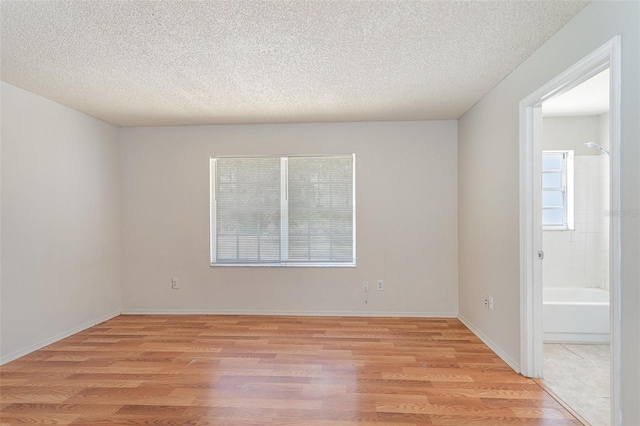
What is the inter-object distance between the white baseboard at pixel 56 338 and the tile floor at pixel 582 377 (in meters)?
4.36

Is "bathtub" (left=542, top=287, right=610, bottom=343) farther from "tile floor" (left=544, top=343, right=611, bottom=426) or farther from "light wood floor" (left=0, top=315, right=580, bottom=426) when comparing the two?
"light wood floor" (left=0, top=315, right=580, bottom=426)

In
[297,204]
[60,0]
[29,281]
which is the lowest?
[29,281]

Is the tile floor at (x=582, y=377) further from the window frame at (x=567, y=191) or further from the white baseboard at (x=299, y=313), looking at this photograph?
the window frame at (x=567, y=191)

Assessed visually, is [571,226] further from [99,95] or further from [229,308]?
[99,95]

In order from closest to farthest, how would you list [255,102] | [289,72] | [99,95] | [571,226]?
[289,72] < [99,95] < [255,102] < [571,226]

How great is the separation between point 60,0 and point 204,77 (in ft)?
3.63

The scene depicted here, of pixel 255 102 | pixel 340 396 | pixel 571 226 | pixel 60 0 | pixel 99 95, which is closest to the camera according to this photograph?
pixel 60 0

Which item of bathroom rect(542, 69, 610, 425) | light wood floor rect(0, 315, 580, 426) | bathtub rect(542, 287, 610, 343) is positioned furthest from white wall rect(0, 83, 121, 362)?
bathroom rect(542, 69, 610, 425)

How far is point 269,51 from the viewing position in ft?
7.81

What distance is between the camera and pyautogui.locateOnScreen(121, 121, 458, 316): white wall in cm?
418

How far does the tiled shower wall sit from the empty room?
0.03 metres

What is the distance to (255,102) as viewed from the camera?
11.4 feet

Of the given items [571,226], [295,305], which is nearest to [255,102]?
[295,305]

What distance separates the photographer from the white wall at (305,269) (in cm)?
418
